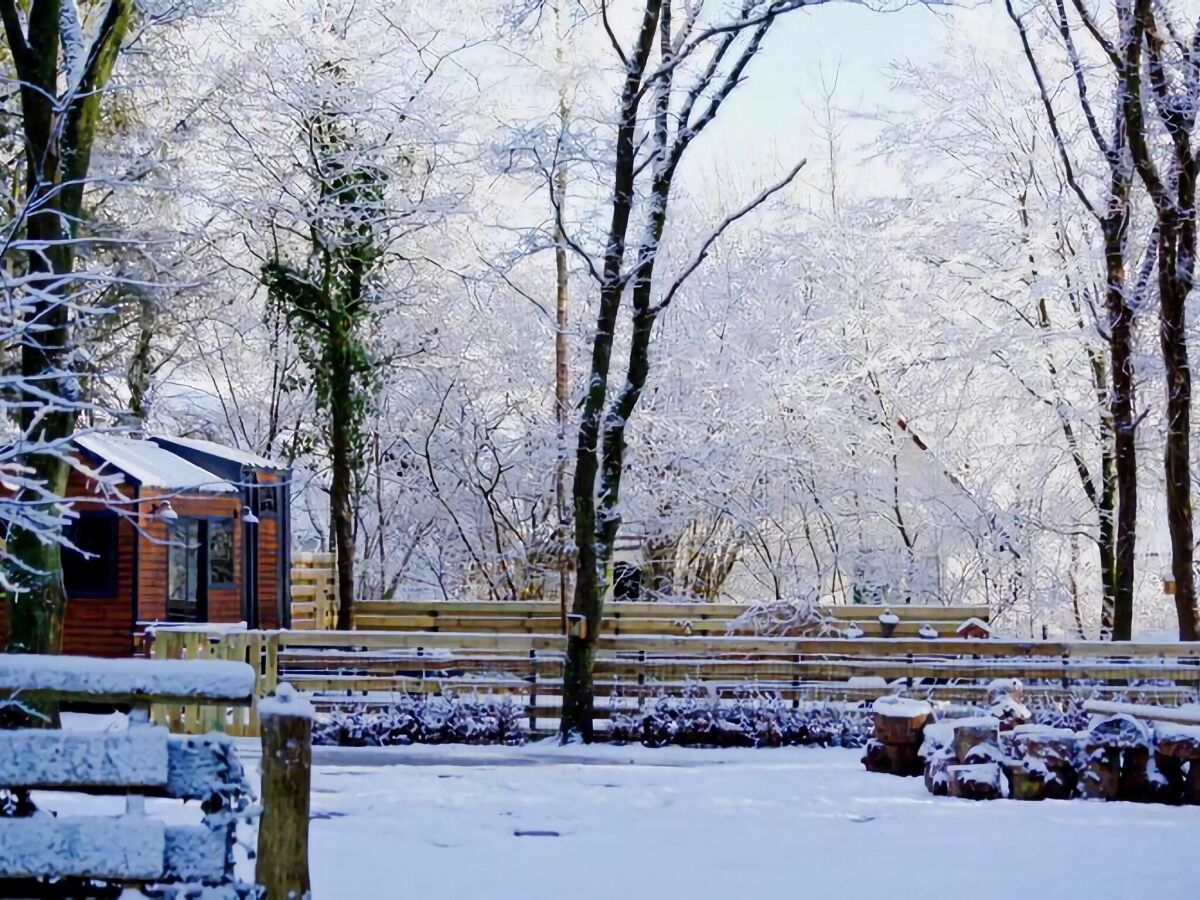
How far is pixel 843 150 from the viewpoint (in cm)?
2473

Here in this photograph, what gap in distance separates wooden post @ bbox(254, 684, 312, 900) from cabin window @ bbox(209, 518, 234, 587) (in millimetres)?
13410

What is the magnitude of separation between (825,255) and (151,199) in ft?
36.1

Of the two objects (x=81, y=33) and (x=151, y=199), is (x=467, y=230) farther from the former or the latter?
(x=81, y=33)

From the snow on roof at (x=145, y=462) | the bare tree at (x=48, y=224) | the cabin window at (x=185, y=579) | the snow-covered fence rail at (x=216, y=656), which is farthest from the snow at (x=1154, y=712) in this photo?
the cabin window at (x=185, y=579)

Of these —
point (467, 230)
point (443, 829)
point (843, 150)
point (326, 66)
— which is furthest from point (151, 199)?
point (443, 829)

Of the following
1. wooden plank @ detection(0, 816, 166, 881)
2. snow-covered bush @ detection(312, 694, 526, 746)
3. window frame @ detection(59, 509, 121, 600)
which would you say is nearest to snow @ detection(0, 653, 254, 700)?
wooden plank @ detection(0, 816, 166, 881)

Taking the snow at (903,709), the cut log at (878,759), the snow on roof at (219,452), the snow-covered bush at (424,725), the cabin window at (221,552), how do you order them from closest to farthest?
the snow at (903,709) < the cut log at (878,759) < the snow-covered bush at (424,725) < the cabin window at (221,552) < the snow on roof at (219,452)

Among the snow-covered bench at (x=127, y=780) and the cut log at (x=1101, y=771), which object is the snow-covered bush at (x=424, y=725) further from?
the snow-covered bench at (x=127, y=780)

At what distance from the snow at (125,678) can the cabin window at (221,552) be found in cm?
1322

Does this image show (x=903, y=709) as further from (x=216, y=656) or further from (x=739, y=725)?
(x=216, y=656)

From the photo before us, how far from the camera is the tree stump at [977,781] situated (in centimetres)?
911

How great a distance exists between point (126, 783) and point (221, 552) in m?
13.7

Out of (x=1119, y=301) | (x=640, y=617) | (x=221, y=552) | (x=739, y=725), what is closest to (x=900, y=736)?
(x=739, y=725)

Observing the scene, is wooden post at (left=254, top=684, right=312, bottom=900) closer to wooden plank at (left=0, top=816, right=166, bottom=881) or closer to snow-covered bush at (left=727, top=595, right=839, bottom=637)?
wooden plank at (left=0, top=816, right=166, bottom=881)
